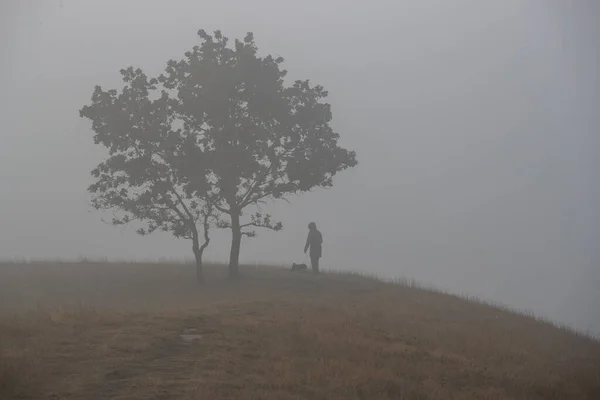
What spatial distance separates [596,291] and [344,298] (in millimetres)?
63413

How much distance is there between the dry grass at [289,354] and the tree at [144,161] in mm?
5932

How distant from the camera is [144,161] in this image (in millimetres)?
24875

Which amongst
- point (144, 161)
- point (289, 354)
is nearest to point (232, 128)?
point (144, 161)

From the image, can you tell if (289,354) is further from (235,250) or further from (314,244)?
(314,244)

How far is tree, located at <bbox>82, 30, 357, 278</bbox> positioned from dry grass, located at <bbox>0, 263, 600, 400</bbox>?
23.2 feet

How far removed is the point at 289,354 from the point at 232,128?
15681mm

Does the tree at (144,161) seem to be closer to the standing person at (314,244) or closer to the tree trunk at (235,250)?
the tree trunk at (235,250)

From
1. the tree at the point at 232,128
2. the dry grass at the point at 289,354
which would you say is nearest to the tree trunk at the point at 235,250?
the tree at the point at 232,128

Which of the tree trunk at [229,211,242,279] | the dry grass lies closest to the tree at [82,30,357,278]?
the tree trunk at [229,211,242,279]

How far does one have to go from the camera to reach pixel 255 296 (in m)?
20.8

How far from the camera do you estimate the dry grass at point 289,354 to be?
8.79 meters

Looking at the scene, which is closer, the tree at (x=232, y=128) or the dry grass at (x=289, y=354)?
the dry grass at (x=289, y=354)

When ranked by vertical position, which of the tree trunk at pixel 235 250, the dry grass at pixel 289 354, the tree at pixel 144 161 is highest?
the tree at pixel 144 161

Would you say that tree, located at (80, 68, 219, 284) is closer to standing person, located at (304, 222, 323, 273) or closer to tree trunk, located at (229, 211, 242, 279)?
tree trunk, located at (229, 211, 242, 279)
